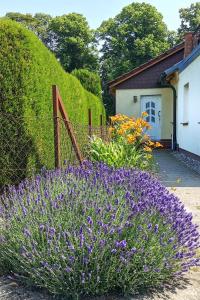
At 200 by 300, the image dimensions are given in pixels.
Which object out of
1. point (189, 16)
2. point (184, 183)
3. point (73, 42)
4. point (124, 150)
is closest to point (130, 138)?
point (124, 150)

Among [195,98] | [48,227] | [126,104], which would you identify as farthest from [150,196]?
[126,104]

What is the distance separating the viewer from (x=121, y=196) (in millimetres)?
3436

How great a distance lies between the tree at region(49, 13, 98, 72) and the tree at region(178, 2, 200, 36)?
9.75 metres

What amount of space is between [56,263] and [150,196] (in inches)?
46.8

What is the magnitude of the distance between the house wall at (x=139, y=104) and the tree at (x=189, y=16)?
21.7 m

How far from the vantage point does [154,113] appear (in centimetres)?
2066

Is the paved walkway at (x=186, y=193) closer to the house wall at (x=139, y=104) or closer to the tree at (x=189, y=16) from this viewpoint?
the house wall at (x=139, y=104)

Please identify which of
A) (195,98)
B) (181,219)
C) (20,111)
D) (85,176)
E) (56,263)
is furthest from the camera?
(195,98)

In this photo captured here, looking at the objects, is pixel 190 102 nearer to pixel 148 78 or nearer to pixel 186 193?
pixel 186 193

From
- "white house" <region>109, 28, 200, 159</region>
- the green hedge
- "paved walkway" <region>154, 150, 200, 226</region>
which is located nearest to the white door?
"white house" <region>109, 28, 200, 159</region>

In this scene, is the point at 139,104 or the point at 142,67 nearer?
the point at 139,104

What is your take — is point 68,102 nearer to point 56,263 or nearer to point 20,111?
point 20,111

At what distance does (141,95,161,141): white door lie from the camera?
810 inches

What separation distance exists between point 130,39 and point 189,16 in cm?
911
